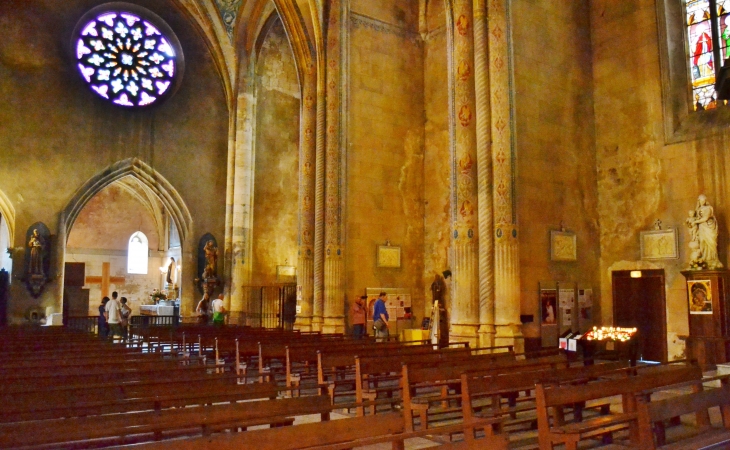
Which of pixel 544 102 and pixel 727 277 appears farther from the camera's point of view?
pixel 544 102

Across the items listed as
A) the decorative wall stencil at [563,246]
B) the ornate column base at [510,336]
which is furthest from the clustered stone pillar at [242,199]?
the decorative wall stencil at [563,246]

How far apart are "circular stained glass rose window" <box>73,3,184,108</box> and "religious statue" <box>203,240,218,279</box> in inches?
261

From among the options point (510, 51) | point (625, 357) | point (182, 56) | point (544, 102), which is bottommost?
point (625, 357)

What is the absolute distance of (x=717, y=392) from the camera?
4953 mm

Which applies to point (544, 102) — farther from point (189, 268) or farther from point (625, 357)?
point (189, 268)

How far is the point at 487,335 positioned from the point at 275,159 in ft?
50.6

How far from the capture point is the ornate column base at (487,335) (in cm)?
1245

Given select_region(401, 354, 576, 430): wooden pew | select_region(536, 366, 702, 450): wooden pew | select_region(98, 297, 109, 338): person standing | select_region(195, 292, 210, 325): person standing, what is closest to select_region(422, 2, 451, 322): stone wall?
select_region(401, 354, 576, 430): wooden pew

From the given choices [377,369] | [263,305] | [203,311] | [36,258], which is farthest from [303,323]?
[36,258]

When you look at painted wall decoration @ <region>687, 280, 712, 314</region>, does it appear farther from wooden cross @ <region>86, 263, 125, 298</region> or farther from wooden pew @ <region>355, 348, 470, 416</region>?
wooden cross @ <region>86, 263, 125, 298</region>

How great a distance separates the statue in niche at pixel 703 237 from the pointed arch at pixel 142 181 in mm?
19616

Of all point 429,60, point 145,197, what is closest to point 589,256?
point 429,60

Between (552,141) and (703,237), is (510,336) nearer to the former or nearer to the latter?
(703,237)

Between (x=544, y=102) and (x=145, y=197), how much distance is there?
78.8 feet
